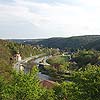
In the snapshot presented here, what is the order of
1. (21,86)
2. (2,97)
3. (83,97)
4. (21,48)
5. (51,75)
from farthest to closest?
(21,48), (51,75), (2,97), (21,86), (83,97)

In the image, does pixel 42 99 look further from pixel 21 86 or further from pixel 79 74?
pixel 79 74

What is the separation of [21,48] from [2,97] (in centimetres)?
15556

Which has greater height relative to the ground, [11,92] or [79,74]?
[79,74]

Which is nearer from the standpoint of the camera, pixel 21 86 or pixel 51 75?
pixel 21 86

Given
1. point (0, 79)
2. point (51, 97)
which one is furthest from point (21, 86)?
point (0, 79)

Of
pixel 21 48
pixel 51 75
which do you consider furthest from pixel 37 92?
pixel 21 48

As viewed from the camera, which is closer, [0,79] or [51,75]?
[0,79]

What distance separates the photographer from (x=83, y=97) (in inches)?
977

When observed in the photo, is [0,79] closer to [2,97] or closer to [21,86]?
[2,97]

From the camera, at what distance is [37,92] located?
109ft

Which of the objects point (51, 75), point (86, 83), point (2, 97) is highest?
point (86, 83)

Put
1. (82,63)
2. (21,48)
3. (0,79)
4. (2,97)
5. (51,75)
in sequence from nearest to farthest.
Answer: (2,97)
(0,79)
(51,75)
(82,63)
(21,48)

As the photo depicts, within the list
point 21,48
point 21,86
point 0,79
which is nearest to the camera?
point 21,86

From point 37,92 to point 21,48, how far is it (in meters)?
158
